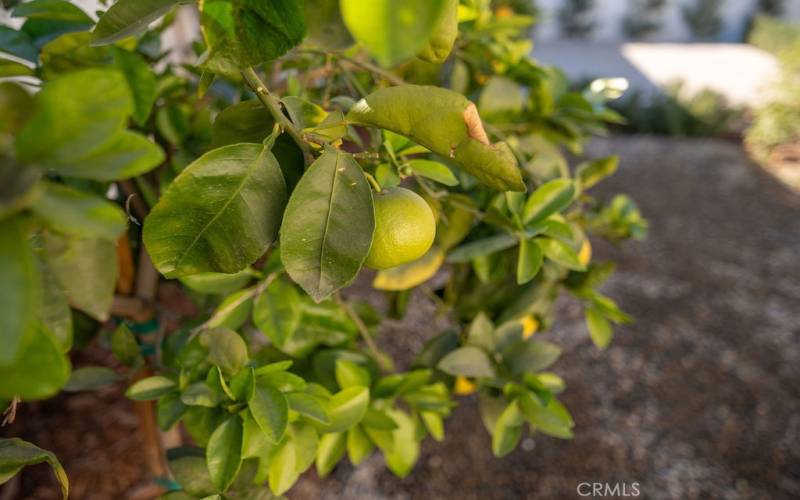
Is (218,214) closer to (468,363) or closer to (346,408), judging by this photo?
(346,408)

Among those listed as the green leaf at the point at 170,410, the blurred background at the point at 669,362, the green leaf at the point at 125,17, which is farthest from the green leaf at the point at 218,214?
the blurred background at the point at 669,362

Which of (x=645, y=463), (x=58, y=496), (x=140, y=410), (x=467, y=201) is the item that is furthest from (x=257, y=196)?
(x=645, y=463)

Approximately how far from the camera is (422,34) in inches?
9.1

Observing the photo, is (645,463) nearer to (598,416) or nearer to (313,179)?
(598,416)

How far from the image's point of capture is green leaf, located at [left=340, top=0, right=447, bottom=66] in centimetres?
23

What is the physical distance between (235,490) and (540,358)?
413mm

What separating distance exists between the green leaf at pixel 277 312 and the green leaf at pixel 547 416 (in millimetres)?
318

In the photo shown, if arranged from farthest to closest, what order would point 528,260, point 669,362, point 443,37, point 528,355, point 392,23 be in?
point 669,362
point 528,355
point 528,260
point 443,37
point 392,23

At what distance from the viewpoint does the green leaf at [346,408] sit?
0.63 meters

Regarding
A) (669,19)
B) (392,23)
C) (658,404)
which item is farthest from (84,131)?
(669,19)

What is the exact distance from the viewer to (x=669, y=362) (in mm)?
2338

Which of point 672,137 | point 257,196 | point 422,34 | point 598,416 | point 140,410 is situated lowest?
point 672,137

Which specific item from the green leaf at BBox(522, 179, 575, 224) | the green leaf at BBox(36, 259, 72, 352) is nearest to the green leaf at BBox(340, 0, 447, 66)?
the green leaf at BBox(36, 259, 72, 352)

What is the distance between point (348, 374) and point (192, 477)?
0.21 m
